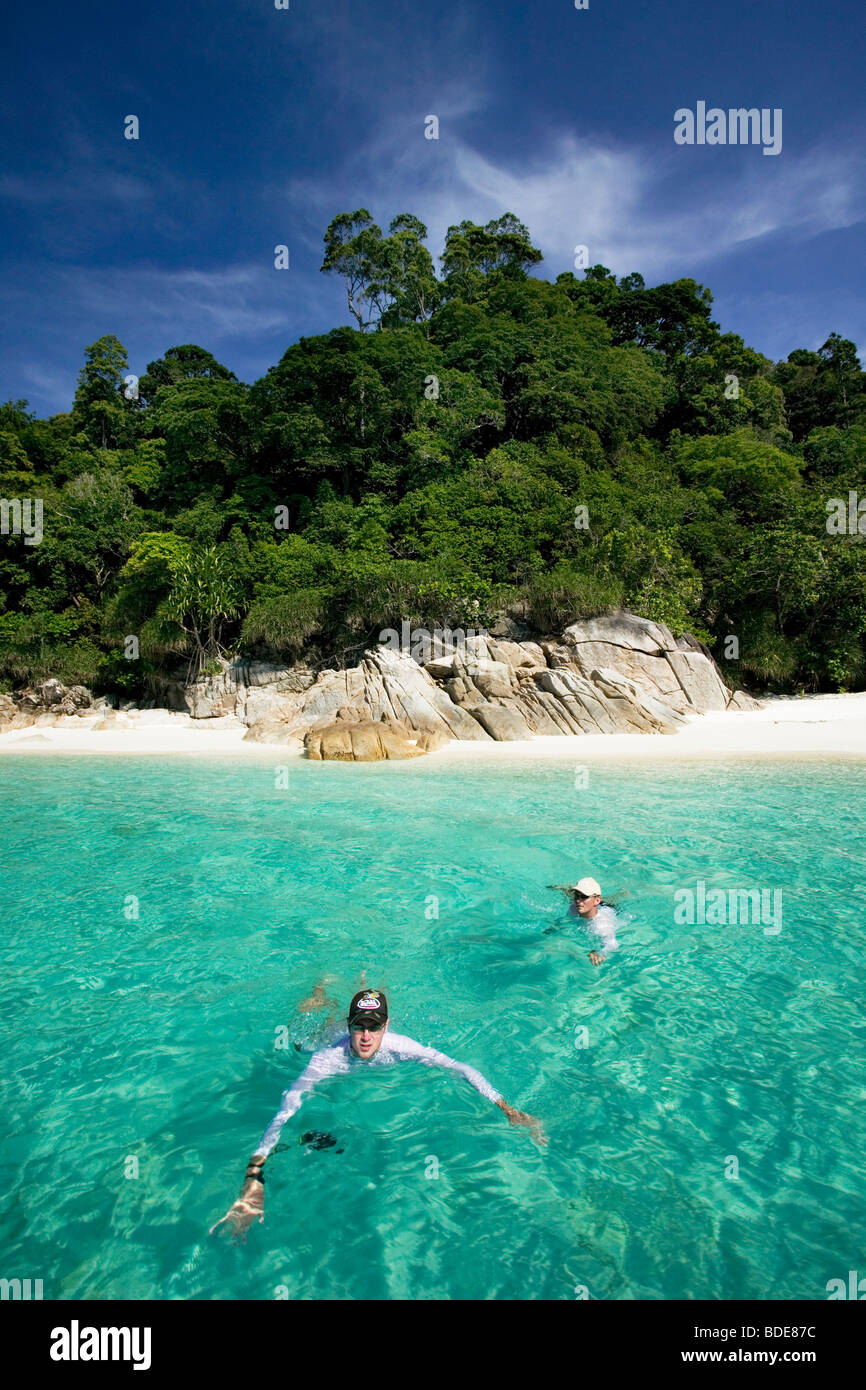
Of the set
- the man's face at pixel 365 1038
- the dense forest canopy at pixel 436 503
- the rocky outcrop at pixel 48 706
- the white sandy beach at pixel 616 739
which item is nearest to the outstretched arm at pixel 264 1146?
the man's face at pixel 365 1038

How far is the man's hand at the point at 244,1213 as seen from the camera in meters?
3.29

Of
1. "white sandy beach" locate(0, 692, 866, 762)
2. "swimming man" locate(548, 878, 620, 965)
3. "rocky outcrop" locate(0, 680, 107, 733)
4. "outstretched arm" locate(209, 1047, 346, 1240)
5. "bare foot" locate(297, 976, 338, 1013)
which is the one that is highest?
"rocky outcrop" locate(0, 680, 107, 733)

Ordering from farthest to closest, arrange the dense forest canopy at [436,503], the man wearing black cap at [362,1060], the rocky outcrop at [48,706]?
the rocky outcrop at [48,706]
the dense forest canopy at [436,503]
the man wearing black cap at [362,1060]

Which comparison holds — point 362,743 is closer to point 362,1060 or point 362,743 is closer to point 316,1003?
point 316,1003

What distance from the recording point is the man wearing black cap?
12.0 feet

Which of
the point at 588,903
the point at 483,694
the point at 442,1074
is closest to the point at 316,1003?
the point at 442,1074

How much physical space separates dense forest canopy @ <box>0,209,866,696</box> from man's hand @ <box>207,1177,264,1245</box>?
2566 centimetres

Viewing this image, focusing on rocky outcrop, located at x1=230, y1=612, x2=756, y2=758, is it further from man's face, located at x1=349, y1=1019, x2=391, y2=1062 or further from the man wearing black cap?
man's face, located at x1=349, y1=1019, x2=391, y2=1062

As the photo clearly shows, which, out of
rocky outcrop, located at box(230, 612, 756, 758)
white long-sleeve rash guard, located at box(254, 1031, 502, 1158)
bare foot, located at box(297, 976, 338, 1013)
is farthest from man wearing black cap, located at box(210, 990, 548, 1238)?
rocky outcrop, located at box(230, 612, 756, 758)

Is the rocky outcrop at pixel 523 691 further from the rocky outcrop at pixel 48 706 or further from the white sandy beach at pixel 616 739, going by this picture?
the rocky outcrop at pixel 48 706

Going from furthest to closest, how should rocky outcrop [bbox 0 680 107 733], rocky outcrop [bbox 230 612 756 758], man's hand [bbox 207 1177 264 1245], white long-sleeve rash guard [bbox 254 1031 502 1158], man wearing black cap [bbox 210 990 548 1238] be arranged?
rocky outcrop [bbox 0 680 107 733] < rocky outcrop [bbox 230 612 756 758] < white long-sleeve rash guard [bbox 254 1031 502 1158] < man wearing black cap [bbox 210 990 548 1238] < man's hand [bbox 207 1177 264 1245]

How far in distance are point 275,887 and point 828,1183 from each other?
6.75 meters

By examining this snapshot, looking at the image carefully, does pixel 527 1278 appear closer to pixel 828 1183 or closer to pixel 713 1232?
pixel 713 1232
